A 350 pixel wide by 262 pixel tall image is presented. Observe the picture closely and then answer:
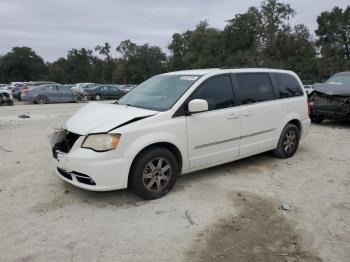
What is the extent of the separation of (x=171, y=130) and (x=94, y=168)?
3.79 feet

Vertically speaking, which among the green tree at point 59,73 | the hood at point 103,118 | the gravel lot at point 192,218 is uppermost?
the green tree at point 59,73

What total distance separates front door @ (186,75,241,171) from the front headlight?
44.8 inches

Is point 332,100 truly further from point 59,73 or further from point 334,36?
point 59,73

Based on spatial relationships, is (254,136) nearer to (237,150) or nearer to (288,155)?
(237,150)

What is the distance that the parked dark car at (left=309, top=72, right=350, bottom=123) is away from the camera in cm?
1088

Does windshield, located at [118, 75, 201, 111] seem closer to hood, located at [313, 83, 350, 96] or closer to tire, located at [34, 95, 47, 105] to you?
hood, located at [313, 83, 350, 96]

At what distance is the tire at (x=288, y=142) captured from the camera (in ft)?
22.7

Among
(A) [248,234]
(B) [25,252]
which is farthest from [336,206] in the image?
(B) [25,252]

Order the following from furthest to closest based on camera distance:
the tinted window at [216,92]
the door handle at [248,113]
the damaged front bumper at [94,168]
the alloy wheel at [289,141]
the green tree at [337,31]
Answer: the green tree at [337,31], the alloy wheel at [289,141], the door handle at [248,113], the tinted window at [216,92], the damaged front bumper at [94,168]

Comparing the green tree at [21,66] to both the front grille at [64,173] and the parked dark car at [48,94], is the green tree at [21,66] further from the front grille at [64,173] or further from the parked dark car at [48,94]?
the front grille at [64,173]

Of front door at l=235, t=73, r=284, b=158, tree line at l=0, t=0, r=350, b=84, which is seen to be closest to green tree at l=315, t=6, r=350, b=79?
tree line at l=0, t=0, r=350, b=84

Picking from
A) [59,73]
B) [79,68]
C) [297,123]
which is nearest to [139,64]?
[79,68]

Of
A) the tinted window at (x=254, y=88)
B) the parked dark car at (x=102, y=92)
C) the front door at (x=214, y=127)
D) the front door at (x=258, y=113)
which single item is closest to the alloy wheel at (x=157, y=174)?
the front door at (x=214, y=127)

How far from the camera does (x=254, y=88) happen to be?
6301 millimetres
